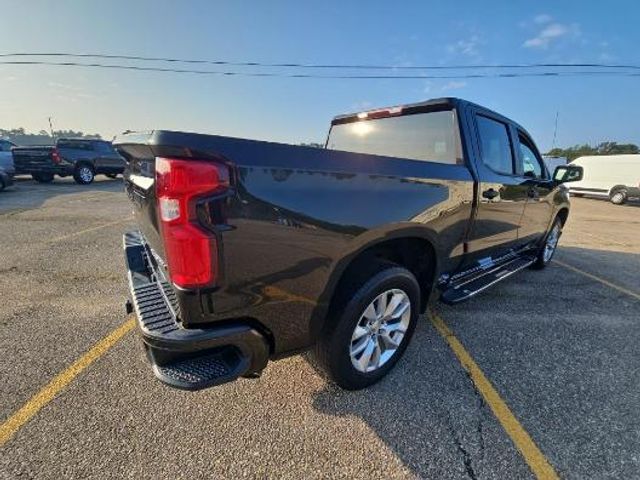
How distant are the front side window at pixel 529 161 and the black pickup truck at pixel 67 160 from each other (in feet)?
47.7

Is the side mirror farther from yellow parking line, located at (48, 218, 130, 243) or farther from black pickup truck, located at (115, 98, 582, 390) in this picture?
yellow parking line, located at (48, 218, 130, 243)

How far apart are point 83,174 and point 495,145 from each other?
690 inches

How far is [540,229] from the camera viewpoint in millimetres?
4984

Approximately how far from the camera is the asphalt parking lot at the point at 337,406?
2035 mm

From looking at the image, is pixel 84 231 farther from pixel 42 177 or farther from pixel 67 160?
pixel 42 177

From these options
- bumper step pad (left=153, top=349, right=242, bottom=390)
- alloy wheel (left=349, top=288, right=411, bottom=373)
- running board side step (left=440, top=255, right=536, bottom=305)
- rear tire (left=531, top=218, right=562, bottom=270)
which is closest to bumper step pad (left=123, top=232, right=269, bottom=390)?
bumper step pad (left=153, top=349, right=242, bottom=390)

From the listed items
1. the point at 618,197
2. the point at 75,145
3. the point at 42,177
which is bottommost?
the point at 618,197

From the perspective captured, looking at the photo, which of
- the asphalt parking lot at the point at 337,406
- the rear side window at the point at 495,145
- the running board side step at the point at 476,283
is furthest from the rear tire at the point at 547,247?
the rear side window at the point at 495,145

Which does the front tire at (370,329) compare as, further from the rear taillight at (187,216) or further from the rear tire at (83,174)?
the rear tire at (83,174)

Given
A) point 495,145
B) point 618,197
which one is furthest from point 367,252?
point 618,197

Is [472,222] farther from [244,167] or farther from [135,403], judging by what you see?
[135,403]

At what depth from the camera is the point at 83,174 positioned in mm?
16125

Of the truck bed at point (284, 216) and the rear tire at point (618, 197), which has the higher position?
the truck bed at point (284, 216)

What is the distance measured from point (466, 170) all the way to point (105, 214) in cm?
884
